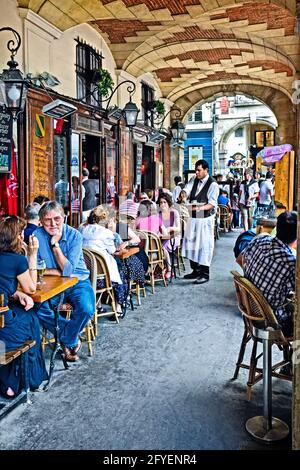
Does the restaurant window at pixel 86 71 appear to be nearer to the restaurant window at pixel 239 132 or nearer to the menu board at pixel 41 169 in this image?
the menu board at pixel 41 169

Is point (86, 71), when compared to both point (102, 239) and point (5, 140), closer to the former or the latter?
point (5, 140)

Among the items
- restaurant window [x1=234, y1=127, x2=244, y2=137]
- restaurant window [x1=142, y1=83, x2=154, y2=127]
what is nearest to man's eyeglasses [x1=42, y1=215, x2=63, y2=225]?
restaurant window [x1=142, y1=83, x2=154, y2=127]

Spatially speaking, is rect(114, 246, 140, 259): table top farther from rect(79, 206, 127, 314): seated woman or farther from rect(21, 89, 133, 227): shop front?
rect(21, 89, 133, 227): shop front

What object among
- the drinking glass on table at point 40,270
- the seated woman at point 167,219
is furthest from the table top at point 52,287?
the seated woman at point 167,219

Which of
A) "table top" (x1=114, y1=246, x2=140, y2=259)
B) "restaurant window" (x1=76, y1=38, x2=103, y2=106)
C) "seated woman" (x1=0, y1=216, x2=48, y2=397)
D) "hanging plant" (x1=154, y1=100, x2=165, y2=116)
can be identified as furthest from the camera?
"hanging plant" (x1=154, y1=100, x2=165, y2=116)

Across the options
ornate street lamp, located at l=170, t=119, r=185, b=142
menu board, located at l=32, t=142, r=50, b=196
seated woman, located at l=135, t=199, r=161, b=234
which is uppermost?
ornate street lamp, located at l=170, t=119, r=185, b=142

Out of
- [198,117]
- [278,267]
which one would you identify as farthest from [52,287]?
[198,117]

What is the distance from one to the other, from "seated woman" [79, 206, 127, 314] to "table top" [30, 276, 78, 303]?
110cm

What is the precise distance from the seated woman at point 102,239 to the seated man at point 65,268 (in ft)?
2.69

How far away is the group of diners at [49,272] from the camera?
324cm

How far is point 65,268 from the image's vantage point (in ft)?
12.7

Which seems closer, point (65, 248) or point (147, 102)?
point (65, 248)

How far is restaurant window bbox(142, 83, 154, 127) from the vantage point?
11.8 meters

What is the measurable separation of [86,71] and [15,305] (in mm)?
5702
